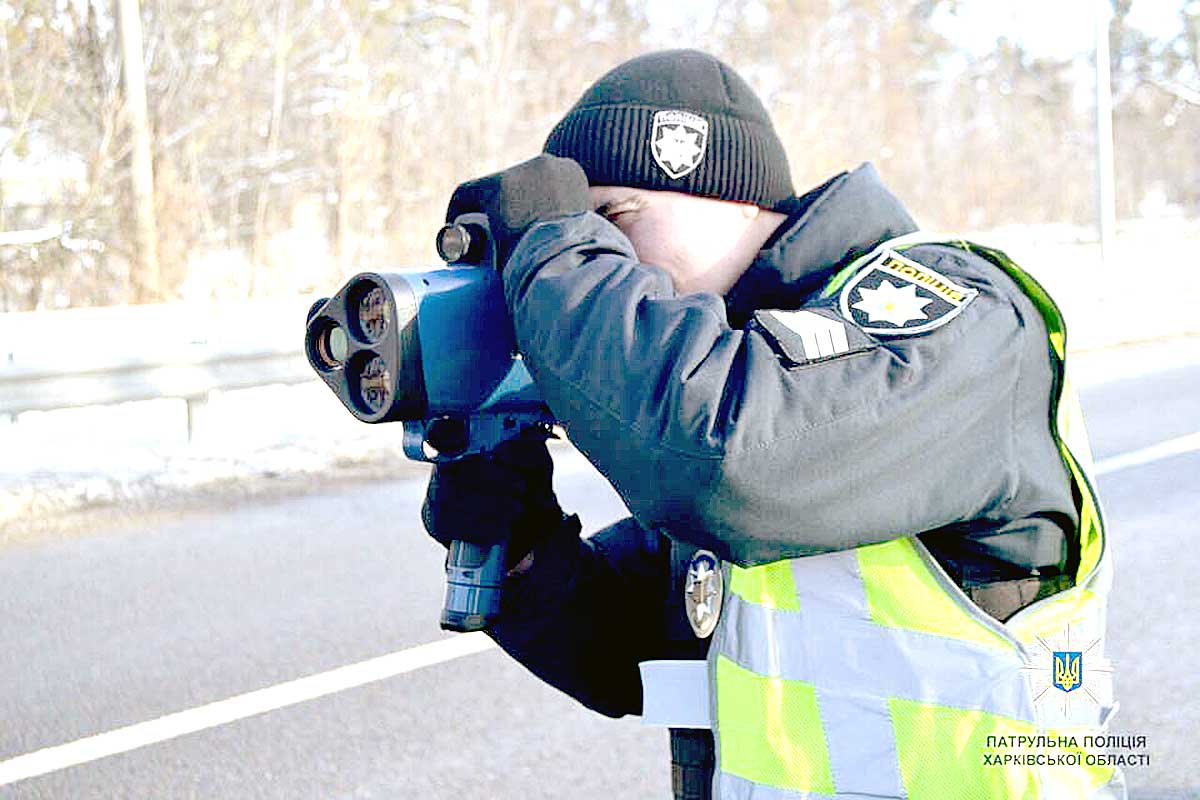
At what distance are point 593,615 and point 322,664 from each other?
104 inches

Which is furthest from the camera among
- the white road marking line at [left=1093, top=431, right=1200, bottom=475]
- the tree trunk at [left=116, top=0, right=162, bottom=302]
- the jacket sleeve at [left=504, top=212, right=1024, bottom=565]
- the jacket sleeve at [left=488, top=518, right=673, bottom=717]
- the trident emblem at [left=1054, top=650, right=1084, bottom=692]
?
the tree trunk at [left=116, top=0, right=162, bottom=302]

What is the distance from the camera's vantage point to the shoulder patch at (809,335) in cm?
156

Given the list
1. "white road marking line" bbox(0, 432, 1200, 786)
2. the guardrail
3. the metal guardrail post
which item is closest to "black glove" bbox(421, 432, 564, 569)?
"white road marking line" bbox(0, 432, 1200, 786)

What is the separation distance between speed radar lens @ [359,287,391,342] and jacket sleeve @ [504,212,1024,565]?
0.56 feet

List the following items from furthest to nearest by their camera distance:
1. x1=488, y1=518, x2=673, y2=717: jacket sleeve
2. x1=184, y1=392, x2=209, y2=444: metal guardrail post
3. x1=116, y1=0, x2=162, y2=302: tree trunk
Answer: x1=116, y1=0, x2=162, y2=302: tree trunk → x1=184, y1=392, x2=209, y2=444: metal guardrail post → x1=488, y1=518, x2=673, y2=717: jacket sleeve

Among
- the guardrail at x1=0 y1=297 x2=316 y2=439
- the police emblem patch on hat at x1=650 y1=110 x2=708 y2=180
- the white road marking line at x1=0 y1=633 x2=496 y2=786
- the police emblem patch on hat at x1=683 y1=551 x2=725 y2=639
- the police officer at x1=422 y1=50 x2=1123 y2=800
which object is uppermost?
the police emblem patch on hat at x1=650 y1=110 x2=708 y2=180

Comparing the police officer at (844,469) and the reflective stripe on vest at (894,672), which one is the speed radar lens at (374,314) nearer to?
the police officer at (844,469)

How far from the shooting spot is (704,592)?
6.01 feet

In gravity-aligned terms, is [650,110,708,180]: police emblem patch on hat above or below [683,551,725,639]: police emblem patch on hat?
above

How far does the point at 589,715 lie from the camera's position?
13.5 ft

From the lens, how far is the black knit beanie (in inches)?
76.5

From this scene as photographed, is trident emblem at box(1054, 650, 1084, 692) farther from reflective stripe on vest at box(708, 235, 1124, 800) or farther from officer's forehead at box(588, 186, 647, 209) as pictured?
officer's forehead at box(588, 186, 647, 209)

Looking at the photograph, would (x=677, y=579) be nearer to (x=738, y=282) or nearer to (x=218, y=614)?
(x=738, y=282)

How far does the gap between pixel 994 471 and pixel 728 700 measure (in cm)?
39
